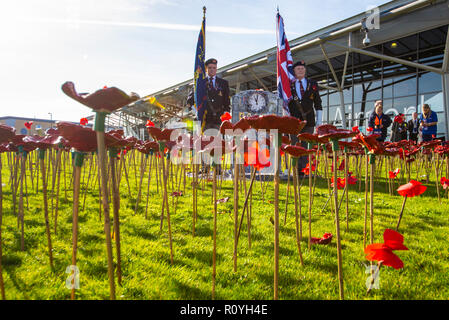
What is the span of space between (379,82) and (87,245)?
1362cm

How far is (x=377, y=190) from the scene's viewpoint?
420 centimetres

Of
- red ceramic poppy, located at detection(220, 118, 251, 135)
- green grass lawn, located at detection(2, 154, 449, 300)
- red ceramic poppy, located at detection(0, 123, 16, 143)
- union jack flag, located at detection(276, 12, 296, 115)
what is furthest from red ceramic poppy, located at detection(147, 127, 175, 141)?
union jack flag, located at detection(276, 12, 296, 115)

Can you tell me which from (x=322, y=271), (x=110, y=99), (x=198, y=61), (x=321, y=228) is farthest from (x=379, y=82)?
(x=110, y=99)

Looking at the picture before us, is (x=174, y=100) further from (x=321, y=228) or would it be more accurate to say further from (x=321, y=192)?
(x=321, y=228)

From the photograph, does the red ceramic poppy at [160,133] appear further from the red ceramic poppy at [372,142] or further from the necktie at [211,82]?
the necktie at [211,82]

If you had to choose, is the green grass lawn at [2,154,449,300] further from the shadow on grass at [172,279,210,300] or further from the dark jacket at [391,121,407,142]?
the dark jacket at [391,121,407,142]

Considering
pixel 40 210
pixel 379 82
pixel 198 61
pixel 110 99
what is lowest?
pixel 40 210

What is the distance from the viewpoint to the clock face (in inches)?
226

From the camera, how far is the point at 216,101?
4559mm

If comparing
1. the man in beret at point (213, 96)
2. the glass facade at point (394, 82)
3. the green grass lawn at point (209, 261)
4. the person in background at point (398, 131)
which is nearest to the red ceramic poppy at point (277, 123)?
the green grass lawn at point (209, 261)

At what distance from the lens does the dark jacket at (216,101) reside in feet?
14.9

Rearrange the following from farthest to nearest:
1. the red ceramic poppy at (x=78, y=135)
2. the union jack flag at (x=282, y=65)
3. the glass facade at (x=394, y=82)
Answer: the glass facade at (x=394, y=82)
the union jack flag at (x=282, y=65)
the red ceramic poppy at (x=78, y=135)

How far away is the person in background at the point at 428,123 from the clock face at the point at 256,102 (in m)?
3.79
